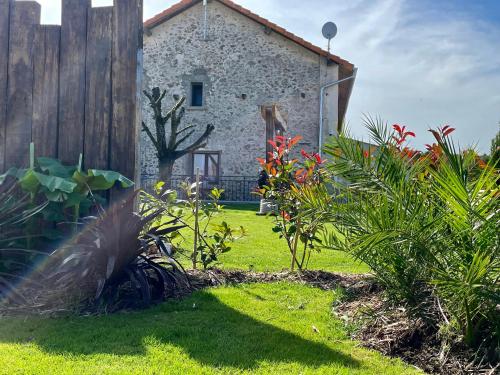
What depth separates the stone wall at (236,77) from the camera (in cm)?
1892

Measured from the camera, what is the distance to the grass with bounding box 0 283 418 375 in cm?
217

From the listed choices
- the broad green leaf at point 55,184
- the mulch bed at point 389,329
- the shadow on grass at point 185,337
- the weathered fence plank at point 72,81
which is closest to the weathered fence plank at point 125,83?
the weathered fence plank at point 72,81

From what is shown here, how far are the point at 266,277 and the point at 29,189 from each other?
7.03ft

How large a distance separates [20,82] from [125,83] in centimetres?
99

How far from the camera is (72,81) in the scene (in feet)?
13.3

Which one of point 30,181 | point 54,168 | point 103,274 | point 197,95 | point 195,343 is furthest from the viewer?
point 197,95

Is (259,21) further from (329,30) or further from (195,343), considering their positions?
(195,343)

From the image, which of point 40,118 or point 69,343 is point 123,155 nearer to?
point 40,118

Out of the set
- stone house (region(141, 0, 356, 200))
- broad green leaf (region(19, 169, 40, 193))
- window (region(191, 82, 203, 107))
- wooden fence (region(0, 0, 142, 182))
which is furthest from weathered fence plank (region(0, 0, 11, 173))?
window (region(191, 82, 203, 107))

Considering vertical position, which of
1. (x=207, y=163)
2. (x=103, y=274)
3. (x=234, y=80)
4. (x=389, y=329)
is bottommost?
(x=389, y=329)

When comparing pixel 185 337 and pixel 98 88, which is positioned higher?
pixel 98 88

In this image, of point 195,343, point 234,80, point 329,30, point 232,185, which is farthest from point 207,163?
point 195,343

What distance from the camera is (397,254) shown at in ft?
8.23

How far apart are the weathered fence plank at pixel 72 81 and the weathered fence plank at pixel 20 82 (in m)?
0.30
